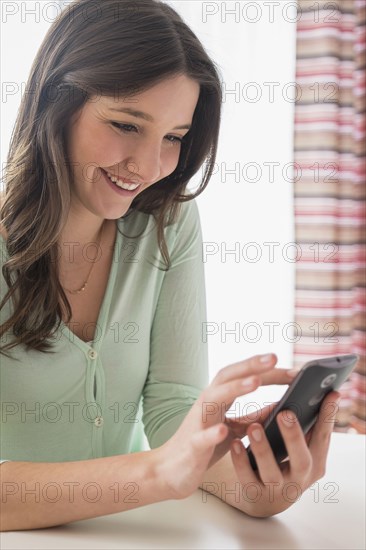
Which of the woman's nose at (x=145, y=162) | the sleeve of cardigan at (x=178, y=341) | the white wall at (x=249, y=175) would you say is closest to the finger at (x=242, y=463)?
the sleeve of cardigan at (x=178, y=341)

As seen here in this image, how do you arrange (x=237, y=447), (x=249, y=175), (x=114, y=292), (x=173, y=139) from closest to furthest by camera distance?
1. (x=237, y=447)
2. (x=173, y=139)
3. (x=114, y=292)
4. (x=249, y=175)

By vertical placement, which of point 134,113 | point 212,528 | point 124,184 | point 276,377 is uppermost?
point 134,113

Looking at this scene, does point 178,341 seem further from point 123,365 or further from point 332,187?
point 332,187

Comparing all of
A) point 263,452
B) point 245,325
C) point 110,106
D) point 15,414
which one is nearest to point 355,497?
point 263,452

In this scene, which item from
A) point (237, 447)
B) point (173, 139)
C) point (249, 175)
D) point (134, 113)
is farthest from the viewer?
point (249, 175)

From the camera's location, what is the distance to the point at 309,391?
2.86 ft

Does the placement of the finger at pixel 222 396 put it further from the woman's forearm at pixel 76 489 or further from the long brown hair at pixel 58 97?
the long brown hair at pixel 58 97

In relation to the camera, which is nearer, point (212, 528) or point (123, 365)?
point (212, 528)

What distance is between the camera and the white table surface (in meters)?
0.90

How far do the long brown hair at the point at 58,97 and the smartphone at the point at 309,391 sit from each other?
48 cm

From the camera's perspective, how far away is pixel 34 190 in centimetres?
124

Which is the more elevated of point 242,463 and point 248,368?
point 248,368

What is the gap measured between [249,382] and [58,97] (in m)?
0.61

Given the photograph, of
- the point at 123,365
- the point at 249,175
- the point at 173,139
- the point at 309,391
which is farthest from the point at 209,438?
the point at 249,175
